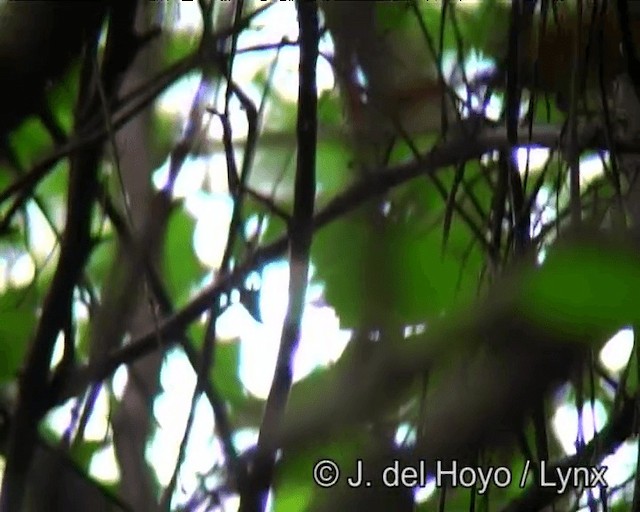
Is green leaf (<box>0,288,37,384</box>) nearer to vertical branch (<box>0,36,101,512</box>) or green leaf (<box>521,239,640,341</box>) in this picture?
vertical branch (<box>0,36,101,512</box>)

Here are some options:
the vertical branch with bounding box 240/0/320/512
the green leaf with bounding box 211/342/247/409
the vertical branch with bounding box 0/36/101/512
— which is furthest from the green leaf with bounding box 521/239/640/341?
the green leaf with bounding box 211/342/247/409

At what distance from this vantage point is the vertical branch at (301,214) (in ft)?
1.98

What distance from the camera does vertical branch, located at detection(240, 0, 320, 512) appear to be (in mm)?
604

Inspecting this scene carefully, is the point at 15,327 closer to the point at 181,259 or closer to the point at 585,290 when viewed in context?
the point at 181,259

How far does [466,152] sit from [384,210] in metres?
0.08

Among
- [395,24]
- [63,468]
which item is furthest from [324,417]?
[395,24]

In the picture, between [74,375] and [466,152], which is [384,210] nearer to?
[466,152]

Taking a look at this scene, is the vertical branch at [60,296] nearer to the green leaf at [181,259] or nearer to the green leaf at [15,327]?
the green leaf at [15,327]

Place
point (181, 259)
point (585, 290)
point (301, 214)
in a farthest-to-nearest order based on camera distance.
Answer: point (181, 259) < point (301, 214) < point (585, 290)

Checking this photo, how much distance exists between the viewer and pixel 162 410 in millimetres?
850

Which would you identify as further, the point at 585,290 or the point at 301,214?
the point at 301,214

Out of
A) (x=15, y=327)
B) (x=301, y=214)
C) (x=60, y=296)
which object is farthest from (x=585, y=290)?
(x=15, y=327)

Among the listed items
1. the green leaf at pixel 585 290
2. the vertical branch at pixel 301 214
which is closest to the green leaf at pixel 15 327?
the vertical branch at pixel 301 214

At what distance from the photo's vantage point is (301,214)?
2.11 feet
